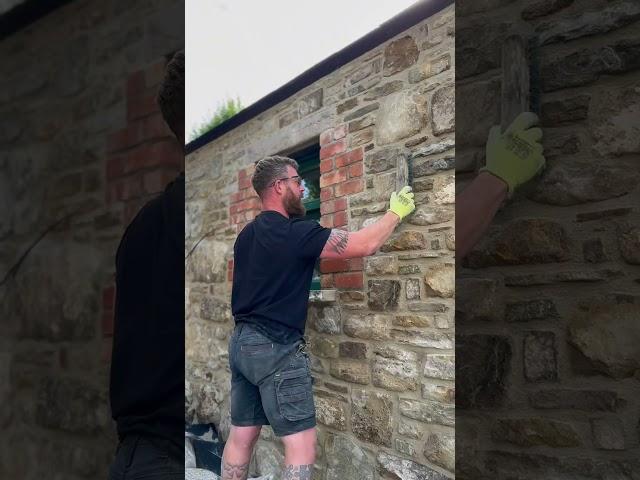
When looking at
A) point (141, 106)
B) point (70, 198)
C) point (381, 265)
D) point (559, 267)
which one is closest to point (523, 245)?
point (559, 267)

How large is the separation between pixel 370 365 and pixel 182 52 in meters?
0.93

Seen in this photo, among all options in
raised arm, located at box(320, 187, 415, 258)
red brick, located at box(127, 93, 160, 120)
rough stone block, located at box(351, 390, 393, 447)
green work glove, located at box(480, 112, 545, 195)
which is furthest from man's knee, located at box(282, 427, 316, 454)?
red brick, located at box(127, 93, 160, 120)

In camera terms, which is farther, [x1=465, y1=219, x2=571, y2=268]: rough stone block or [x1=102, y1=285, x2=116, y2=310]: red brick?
[x1=102, y1=285, x2=116, y2=310]: red brick

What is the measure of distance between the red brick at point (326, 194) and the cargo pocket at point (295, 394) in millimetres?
440

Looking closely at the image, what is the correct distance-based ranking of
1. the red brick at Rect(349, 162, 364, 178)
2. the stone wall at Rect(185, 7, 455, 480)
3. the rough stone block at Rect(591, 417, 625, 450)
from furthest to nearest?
the red brick at Rect(349, 162, 364, 178), the stone wall at Rect(185, 7, 455, 480), the rough stone block at Rect(591, 417, 625, 450)

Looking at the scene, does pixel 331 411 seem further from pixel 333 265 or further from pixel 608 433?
pixel 608 433

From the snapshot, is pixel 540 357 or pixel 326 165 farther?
pixel 326 165

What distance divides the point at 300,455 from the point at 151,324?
52 cm

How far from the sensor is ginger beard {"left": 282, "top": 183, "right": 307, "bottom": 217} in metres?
1.67

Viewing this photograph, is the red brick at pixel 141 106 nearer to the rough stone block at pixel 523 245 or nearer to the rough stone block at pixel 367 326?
the rough stone block at pixel 367 326

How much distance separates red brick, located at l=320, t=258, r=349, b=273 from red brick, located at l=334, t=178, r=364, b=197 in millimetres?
166

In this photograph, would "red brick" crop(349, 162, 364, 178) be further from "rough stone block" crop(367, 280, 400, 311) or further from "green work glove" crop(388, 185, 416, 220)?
"rough stone block" crop(367, 280, 400, 311)

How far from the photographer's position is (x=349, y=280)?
5.33 feet

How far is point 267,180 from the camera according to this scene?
1.73m
